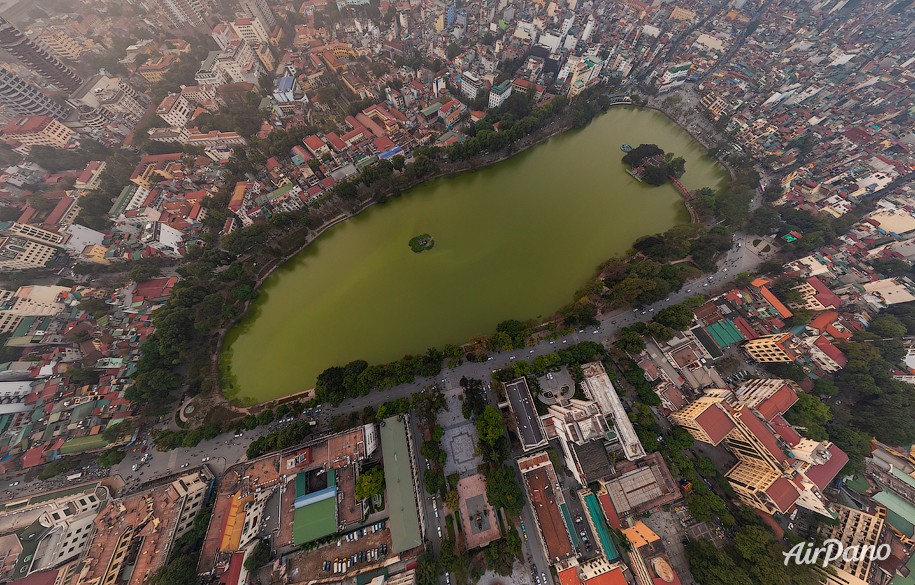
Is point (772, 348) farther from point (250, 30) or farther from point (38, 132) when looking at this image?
point (38, 132)

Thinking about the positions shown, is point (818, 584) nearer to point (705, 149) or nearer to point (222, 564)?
point (222, 564)

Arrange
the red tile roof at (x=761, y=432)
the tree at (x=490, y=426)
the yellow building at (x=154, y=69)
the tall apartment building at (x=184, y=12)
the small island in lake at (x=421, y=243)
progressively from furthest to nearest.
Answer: the tall apartment building at (x=184, y=12) < the yellow building at (x=154, y=69) < the small island in lake at (x=421, y=243) < the tree at (x=490, y=426) < the red tile roof at (x=761, y=432)

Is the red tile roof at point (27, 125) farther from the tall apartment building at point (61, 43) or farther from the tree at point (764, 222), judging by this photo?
the tree at point (764, 222)

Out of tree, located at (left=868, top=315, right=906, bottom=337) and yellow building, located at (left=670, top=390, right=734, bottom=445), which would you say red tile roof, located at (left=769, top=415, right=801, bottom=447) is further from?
tree, located at (left=868, top=315, right=906, bottom=337)

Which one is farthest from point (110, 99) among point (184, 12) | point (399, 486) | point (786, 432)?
point (786, 432)

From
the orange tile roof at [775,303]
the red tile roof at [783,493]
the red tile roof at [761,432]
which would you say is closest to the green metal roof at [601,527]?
the red tile roof at [783,493]

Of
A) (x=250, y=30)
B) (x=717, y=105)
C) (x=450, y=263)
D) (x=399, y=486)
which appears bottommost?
(x=399, y=486)
